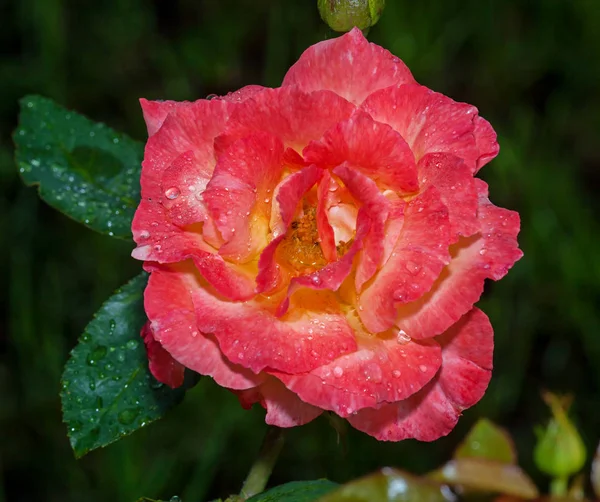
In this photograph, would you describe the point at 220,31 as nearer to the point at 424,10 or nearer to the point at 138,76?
the point at 138,76

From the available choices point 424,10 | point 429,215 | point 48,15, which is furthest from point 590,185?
point 429,215

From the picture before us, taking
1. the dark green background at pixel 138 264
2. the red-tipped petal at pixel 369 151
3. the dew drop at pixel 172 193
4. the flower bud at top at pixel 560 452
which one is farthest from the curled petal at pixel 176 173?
the dark green background at pixel 138 264

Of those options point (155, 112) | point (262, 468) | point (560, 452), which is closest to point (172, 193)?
point (155, 112)

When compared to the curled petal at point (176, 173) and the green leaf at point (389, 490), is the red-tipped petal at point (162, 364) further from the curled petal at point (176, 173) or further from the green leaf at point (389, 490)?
the green leaf at point (389, 490)

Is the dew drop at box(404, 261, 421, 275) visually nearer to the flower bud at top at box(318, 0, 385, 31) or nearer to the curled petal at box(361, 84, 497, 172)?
the curled petal at box(361, 84, 497, 172)

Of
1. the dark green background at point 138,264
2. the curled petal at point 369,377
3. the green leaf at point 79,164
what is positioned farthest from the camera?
the dark green background at point 138,264
